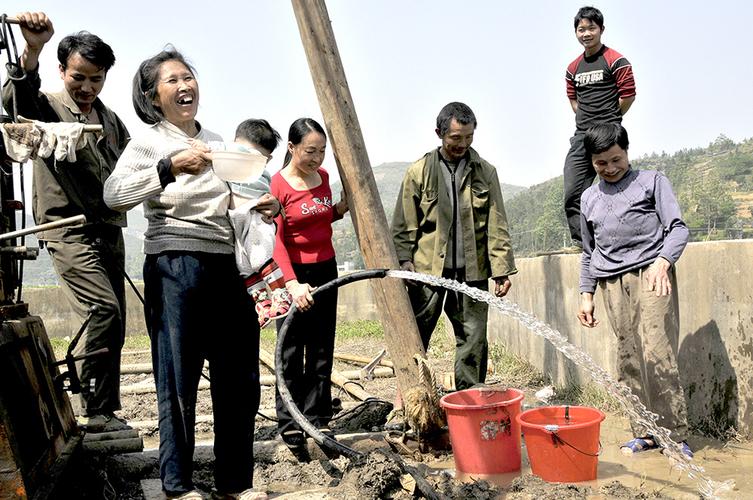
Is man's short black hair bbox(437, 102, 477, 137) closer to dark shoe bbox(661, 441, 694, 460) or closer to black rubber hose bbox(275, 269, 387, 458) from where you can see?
black rubber hose bbox(275, 269, 387, 458)

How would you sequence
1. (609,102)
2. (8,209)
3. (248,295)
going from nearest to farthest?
(248,295) < (8,209) < (609,102)

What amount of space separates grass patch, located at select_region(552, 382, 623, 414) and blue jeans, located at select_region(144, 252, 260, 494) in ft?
9.32

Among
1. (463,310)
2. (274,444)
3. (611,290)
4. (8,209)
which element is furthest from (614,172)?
(8,209)

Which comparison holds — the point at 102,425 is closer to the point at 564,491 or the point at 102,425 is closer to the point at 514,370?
the point at 564,491

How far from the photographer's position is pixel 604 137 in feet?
14.5

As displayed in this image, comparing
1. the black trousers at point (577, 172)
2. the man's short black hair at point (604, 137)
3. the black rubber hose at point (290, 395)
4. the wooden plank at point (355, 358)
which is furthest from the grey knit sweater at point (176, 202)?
the wooden plank at point (355, 358)

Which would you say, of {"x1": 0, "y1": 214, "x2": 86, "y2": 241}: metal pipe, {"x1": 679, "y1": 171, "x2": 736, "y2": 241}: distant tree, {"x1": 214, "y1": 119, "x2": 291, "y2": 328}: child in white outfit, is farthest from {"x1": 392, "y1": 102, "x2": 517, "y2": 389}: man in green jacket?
{"x1": 679, "y1": 171, "x2": 736, "y2": 241}: distant tree

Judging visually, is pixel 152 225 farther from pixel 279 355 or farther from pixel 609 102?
pixel 609 102

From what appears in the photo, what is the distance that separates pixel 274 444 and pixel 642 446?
2069 millimetres

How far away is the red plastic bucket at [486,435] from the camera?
13.1 ft

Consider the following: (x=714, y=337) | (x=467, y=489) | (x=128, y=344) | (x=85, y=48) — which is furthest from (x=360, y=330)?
(x=467, y=489)

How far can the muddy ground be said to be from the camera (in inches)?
133

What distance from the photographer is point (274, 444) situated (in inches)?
180

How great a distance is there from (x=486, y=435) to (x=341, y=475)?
81 centimetres
